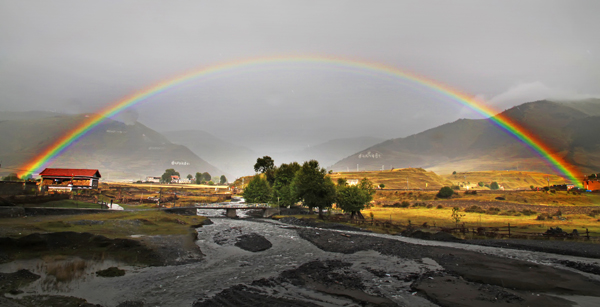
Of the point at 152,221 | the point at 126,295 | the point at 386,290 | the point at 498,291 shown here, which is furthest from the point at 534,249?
the point at 152,221

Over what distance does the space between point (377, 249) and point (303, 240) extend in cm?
1449

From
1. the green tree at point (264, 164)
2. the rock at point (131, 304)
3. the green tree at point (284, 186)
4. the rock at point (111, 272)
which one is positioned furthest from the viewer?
the green tree at point (264, 164)

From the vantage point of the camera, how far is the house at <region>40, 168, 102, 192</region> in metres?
124

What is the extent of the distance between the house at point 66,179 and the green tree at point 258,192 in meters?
67.3

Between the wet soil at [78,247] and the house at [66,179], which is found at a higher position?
the house at [66,179]

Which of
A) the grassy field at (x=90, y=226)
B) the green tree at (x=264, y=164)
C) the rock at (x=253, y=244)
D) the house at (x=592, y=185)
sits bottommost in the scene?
the rock at (x=253, y=244)

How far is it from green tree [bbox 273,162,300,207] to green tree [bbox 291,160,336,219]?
17843 mm

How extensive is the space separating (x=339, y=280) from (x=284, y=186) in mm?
91536

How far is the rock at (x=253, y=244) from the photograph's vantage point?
154ft

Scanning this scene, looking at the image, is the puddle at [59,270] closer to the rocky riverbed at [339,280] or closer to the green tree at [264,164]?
the rocky riverbed at [339,280]

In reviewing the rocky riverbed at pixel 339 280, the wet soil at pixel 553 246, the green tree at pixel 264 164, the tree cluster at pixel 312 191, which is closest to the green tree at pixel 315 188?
the tree cluster at pixel 312 191

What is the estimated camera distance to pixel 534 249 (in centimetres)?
4556

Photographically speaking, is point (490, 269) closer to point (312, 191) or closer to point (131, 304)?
point (131, 304)

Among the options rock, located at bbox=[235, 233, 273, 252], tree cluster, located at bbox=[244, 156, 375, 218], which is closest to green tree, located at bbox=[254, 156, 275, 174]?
tree cluster, located at bbox=[244, 156, 375, 218]
